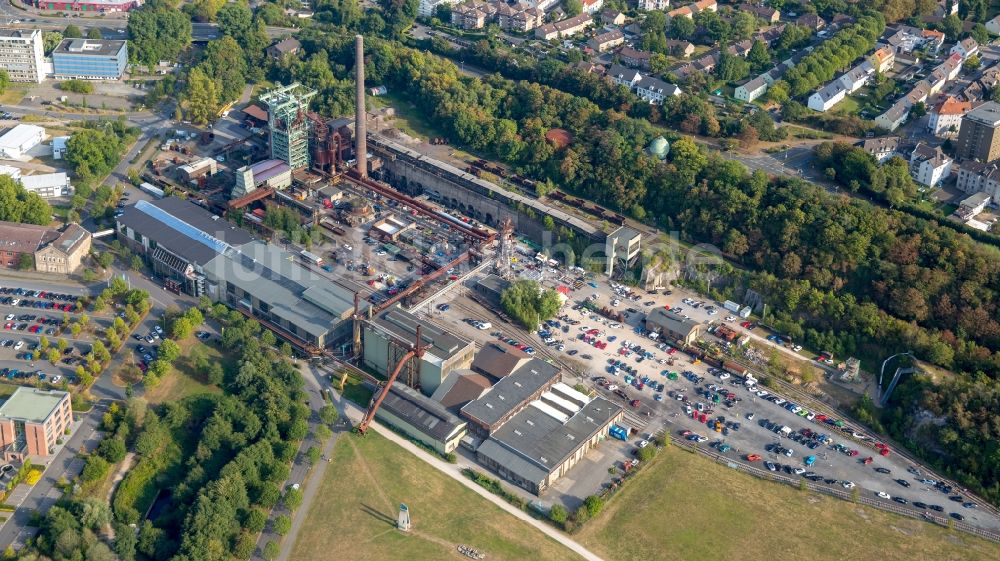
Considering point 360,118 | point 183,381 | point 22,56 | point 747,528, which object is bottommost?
point 747,528

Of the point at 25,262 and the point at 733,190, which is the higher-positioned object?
the point at 733,190

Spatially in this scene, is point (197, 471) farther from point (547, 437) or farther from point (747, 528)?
point (747, 528)

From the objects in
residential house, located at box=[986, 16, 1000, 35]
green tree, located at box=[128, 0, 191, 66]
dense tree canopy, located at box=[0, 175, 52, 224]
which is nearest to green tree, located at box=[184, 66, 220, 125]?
green tree, located at box=[128, 0, 191, 66]

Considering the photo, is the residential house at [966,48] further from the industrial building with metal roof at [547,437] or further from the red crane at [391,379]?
the red crane at [391,379]

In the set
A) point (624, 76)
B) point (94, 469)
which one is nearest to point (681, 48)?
point (624, 76)

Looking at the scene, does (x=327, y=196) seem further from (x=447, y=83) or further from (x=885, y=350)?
(x=885, y=350)

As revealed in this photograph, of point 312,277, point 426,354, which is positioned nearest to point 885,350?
point 426,354
